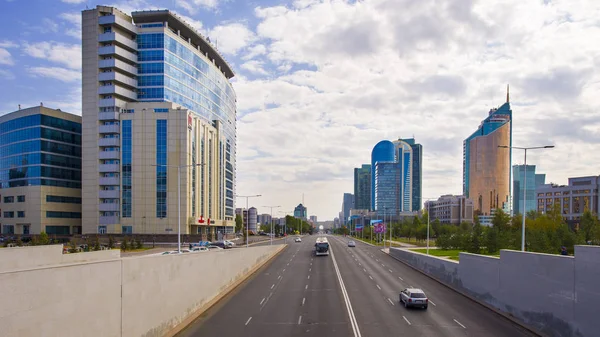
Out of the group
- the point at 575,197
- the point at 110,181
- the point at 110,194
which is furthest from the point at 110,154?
the point at 575,197

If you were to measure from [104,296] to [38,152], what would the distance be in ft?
299

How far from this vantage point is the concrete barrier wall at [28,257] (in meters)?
21.1

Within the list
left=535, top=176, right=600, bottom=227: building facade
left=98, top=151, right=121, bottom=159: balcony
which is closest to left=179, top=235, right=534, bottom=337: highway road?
left=98, top=151, right=121, bottom=159: balcony

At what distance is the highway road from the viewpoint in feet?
66.8

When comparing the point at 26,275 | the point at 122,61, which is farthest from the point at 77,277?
the point at 122,61

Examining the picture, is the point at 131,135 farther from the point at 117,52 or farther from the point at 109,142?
the point at 117,52

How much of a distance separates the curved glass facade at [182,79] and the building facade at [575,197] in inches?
4174

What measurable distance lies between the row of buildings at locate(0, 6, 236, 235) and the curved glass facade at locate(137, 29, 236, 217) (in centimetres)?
25

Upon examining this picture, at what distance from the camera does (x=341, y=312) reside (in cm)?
2464

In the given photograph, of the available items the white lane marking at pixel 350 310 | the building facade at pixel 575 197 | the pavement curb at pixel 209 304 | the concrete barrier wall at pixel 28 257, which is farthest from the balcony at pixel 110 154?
the building facade at pixel 575 197

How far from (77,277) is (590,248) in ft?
60.7

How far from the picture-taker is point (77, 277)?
1240 cm

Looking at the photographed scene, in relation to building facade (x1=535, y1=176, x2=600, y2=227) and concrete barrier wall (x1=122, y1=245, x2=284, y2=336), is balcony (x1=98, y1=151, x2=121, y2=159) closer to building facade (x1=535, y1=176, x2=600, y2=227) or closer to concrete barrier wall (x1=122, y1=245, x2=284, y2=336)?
concrete barrier wall (x1=122, y1=245, x2=284, y2=336)

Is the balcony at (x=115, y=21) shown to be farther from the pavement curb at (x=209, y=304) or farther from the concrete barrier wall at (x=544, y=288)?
the concrete barrier wall at (x=544, y=288)
